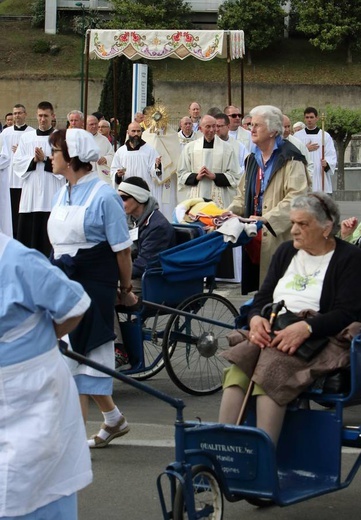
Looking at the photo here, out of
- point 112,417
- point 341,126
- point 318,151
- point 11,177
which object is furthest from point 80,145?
point 341,126

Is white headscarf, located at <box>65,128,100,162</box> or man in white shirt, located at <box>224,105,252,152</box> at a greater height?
man in white shirt, located at <box>224,105,252,152</box>

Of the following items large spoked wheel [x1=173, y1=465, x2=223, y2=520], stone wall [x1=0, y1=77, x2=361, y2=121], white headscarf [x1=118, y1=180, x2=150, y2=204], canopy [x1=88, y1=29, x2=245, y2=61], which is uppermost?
stone wall [x1=0, y1=77, x2=361, y2=121]

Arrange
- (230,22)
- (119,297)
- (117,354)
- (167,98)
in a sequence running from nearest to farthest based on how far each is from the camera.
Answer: (119,297) → (117,354) → (167,98) → (230,22)

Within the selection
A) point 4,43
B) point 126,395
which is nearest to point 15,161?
point 126,395

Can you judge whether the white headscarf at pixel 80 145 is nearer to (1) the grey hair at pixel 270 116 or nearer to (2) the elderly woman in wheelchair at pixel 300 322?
(2) the elderly woman in wheelchair at pixel 300 322

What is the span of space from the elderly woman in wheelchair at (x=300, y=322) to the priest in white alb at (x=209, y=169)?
25.7 ft

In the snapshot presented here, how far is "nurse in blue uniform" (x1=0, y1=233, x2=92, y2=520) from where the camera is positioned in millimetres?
3623

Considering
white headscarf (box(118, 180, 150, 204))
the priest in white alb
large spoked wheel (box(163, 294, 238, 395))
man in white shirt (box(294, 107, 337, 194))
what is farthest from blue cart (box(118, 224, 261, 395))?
man in white shirt (box(294, 107, 337, 194))

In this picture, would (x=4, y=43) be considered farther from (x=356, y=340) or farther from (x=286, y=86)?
(x=356, y=340)

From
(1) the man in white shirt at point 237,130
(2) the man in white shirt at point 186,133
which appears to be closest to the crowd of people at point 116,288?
(1) the man in white shirt at point 237,130

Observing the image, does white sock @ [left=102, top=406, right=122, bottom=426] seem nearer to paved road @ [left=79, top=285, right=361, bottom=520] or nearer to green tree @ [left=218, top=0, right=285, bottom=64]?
paved road @ [left=79, top=285, right=361, bottom=520]

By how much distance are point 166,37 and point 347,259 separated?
15237 mm

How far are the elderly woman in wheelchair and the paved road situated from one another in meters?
0.65

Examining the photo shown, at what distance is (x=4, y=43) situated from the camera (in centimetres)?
6669
